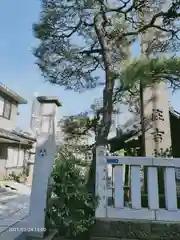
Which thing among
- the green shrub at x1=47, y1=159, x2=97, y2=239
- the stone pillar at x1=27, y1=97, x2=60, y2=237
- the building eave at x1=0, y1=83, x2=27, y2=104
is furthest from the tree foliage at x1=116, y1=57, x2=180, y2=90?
the building eave at x1=0, y1=83, x2=27, y2=104

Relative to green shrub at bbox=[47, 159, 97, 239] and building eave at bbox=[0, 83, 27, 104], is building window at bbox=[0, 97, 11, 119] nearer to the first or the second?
building eave at bbox=[0, 83, 27, 104]

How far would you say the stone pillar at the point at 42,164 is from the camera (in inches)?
135

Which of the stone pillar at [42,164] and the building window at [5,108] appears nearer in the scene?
the stone pillar at [42,164]

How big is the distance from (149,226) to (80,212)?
102cm

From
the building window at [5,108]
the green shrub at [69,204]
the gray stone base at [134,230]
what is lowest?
the gray stone base at [134,230]

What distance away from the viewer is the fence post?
11.4 feet

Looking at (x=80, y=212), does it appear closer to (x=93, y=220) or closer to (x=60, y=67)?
(x=93, y=220)

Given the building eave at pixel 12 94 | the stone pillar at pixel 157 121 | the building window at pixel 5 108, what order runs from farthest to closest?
the building window at pixel 5 108
the building eave at pixel 12 94
the stone pillar at pixel 157 121

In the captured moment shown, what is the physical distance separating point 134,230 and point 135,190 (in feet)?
1.84

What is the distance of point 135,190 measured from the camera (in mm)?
3562

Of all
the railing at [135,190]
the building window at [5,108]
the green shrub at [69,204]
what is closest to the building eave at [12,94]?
the building window at [5,108]

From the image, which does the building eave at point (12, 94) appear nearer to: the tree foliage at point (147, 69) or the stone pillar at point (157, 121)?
the stone pillar at point (157, 121)

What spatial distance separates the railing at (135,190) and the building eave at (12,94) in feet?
34.4

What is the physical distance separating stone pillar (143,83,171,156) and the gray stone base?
7.61 ft
